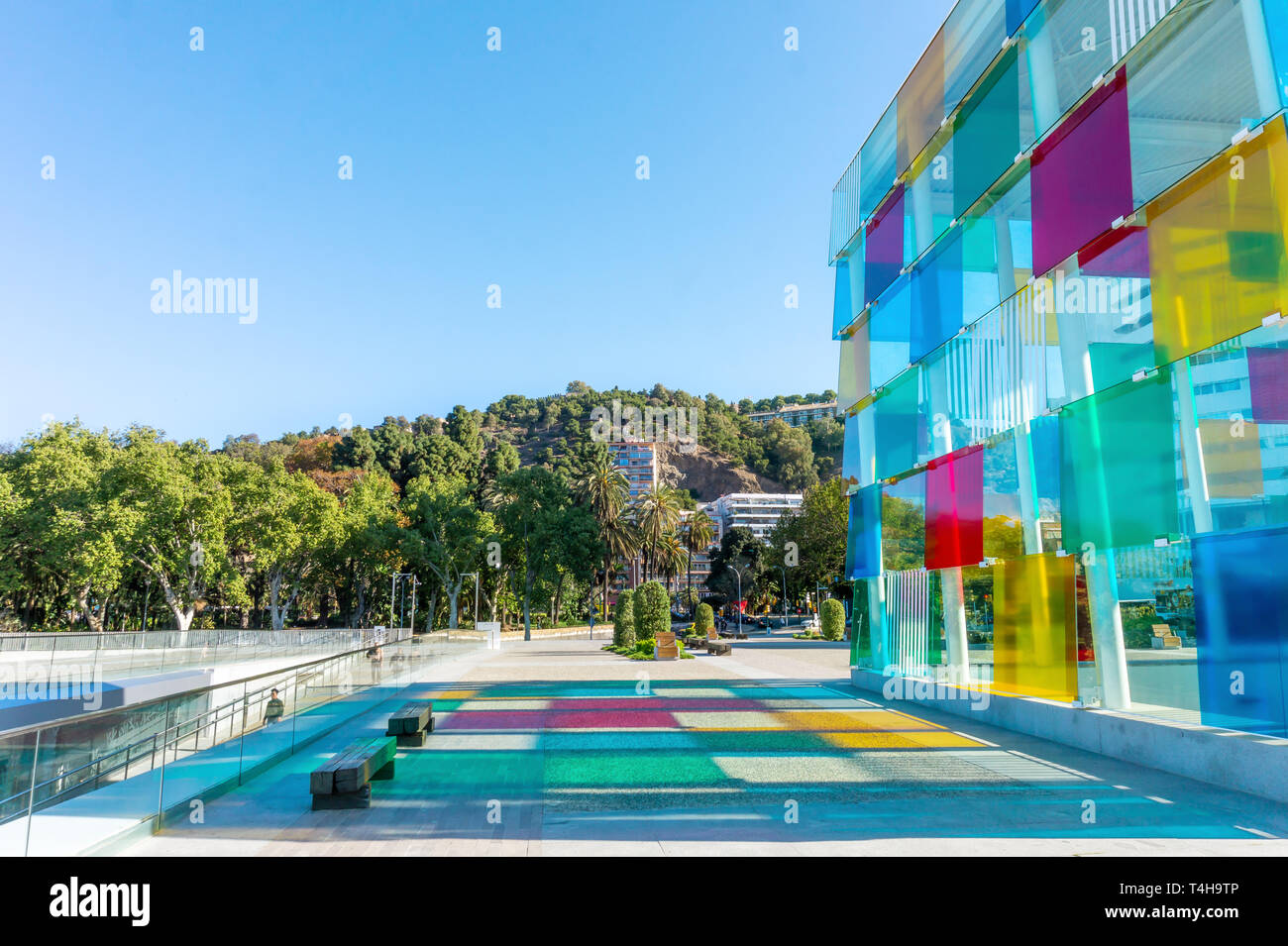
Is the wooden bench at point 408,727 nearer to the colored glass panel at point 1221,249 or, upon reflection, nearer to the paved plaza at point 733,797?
the paved plaza at point 733,797

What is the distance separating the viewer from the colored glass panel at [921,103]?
51.5 ft

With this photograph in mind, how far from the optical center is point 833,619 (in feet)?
149

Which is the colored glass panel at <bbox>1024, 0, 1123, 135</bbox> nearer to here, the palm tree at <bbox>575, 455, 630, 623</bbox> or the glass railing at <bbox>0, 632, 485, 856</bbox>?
the glass railing at <bbox>0, 632, 485, 856</bbox>

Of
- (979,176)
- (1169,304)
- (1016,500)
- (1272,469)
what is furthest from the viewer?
(979,176)

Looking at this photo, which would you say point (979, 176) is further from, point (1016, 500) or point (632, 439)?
point (632, 439)

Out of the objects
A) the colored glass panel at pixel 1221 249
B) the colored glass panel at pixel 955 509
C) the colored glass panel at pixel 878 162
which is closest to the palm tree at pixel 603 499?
the colored glass panel at pixel 878 162

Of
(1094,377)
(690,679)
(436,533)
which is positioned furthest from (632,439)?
(1094,377)

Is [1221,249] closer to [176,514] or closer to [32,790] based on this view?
[32,790]

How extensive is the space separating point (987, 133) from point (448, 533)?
48479 millimetres

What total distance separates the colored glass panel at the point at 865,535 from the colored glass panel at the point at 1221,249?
9.71 meters

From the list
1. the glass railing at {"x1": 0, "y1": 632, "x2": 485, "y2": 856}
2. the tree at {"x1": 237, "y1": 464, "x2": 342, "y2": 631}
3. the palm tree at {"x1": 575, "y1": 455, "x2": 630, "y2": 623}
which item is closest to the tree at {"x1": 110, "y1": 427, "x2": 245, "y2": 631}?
the tree at {"x1": 237, "y1": 464, "x2": 342, "y2": 631}
